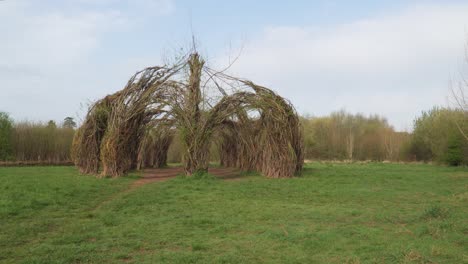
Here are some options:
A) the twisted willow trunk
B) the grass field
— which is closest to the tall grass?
the twisted willow trunk

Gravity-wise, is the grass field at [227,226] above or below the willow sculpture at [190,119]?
below

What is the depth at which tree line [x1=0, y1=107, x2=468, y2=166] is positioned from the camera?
83.3 ft

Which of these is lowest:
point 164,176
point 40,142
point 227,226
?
point 227,226

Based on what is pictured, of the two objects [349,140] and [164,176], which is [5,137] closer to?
[164,176]

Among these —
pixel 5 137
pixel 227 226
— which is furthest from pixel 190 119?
pixel 5 137

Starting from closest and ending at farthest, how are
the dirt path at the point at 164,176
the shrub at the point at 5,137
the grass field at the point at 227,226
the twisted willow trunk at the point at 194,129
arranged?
the grass field at the point at 227,226
the dirt path at the point at 164,176
the twisted willow trunk at the point at 194,129
the shrub at the point at 5,137

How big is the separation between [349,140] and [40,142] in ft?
88.0

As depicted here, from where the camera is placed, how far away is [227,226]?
22.1 ft

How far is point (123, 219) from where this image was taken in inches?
288

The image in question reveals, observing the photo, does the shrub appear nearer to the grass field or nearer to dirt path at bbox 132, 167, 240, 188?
dirt path at bbox 132, 167, 240, 188

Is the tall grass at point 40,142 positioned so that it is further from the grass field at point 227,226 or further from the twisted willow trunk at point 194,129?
the grass field at point 227,226

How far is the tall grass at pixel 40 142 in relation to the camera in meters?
25.5

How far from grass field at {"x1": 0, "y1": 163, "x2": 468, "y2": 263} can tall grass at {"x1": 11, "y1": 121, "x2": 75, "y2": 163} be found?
1629cm

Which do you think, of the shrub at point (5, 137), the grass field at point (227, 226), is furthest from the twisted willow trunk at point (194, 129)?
the shrub at point (5, 137)
